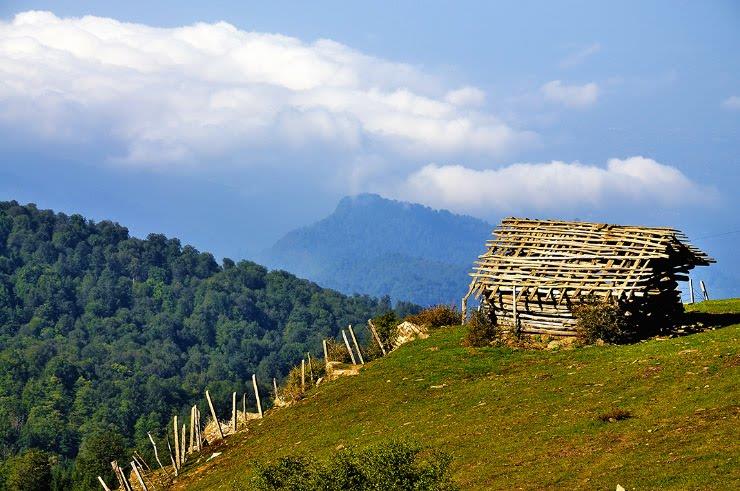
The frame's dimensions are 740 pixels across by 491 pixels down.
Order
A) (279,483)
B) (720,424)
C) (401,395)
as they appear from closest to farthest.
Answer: (279,483) → (720,424) → (401,395)

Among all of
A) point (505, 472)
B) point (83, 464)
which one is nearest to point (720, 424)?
point (505, 472)

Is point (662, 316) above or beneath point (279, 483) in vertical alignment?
above

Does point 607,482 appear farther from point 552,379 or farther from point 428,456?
point 552,379

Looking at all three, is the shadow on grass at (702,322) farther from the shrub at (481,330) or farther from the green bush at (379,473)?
the green bush at (379,473)

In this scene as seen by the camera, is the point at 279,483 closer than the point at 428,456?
Yes

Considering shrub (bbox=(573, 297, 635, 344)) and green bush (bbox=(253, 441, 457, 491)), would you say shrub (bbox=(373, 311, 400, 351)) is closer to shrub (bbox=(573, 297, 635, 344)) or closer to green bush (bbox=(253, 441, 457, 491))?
shrub (bbox=(573, 297, 635, 344))

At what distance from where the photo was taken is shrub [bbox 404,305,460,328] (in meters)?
68.8

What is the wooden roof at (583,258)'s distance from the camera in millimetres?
54656

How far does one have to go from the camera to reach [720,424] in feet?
116

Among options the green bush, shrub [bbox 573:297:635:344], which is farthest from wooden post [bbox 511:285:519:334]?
the green bush

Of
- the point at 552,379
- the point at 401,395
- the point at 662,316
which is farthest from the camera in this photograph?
the point at 662,316

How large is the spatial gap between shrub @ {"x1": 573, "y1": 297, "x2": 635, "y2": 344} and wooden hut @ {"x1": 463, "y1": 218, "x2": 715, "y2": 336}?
455mm

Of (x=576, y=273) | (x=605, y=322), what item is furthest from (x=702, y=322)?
(x=576, y=273)

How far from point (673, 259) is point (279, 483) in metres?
32.6
